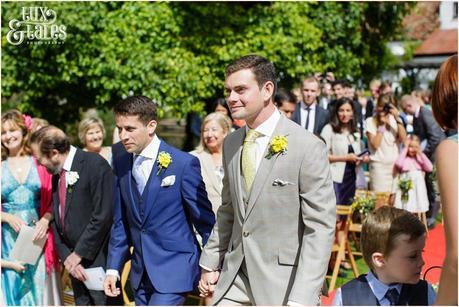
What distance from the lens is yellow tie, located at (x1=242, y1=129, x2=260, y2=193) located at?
3.70m

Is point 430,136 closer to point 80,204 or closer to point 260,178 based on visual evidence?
point 80,204

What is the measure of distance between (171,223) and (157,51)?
8235 millimetres

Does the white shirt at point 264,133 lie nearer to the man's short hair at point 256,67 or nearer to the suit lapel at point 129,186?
the man's short hair at point 256,67

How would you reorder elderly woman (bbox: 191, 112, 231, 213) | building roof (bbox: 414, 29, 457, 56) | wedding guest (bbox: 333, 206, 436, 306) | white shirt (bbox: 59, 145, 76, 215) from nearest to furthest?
wedding guest (bbox: 333, 206, 436, 306), white shirt (bbox: 59, 145, 76, 215), elderly woman (bbox: 191, 112, 231, 213), building roof (bbox: 414, 29, 457, 56)

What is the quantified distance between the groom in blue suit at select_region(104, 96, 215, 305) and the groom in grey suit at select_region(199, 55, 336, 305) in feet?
2.12

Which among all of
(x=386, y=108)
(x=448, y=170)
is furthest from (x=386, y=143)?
(x=448, y=170)

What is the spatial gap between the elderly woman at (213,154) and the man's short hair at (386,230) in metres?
2.84

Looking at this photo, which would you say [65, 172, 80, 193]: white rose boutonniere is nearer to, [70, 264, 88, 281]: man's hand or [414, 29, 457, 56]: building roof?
[70, 264, 88, 281]: man's hand

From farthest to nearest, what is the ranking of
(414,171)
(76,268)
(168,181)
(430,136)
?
(430,136) → (414,171) → (76,268) → (168,181)

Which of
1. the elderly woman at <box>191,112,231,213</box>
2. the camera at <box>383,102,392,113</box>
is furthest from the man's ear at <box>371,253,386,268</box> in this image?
the camera at <box>383,102,392,113</box>

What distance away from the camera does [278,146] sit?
142 inches

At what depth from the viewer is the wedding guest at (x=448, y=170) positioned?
243 centimetres

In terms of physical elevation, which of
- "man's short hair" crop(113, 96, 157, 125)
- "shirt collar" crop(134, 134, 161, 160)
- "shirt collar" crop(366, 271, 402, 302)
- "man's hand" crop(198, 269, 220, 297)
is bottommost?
"man's hand" crop(198, 269, 220, 297)

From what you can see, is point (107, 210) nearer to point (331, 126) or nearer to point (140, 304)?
point (140, 304)
